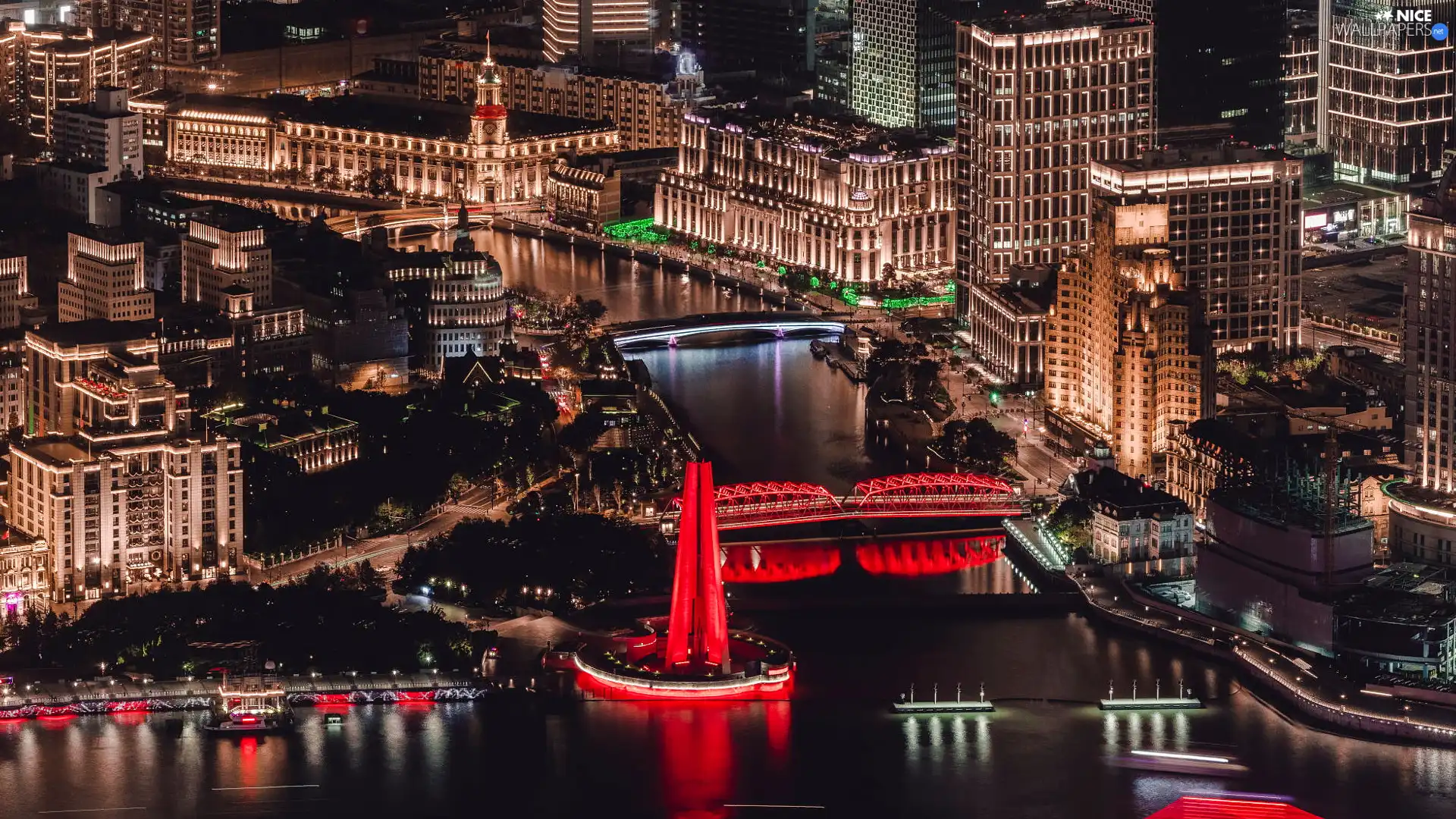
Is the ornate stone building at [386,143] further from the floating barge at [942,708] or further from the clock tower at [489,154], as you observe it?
the floating barge at [942,708]

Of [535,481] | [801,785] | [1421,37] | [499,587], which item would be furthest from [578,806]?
[1421,37]

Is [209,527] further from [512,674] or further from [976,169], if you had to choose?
[976,169]

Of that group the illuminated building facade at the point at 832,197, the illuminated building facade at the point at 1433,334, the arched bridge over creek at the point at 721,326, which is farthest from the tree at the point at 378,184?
the illuminated building facade at the point at 1433,334

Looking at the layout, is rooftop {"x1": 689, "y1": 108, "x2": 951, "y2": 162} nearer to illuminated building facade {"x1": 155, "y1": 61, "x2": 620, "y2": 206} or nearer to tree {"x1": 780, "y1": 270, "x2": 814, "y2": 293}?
tree {"x1": 780, "y1": 270, "x2": 814, "y2": 293}

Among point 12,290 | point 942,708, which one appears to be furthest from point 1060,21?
point 942,708

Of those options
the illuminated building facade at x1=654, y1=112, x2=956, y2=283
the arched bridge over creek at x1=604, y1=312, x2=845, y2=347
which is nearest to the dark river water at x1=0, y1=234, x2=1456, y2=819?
the arched bridge over creek at x1=604, y1=312, x2=845, y2=347
